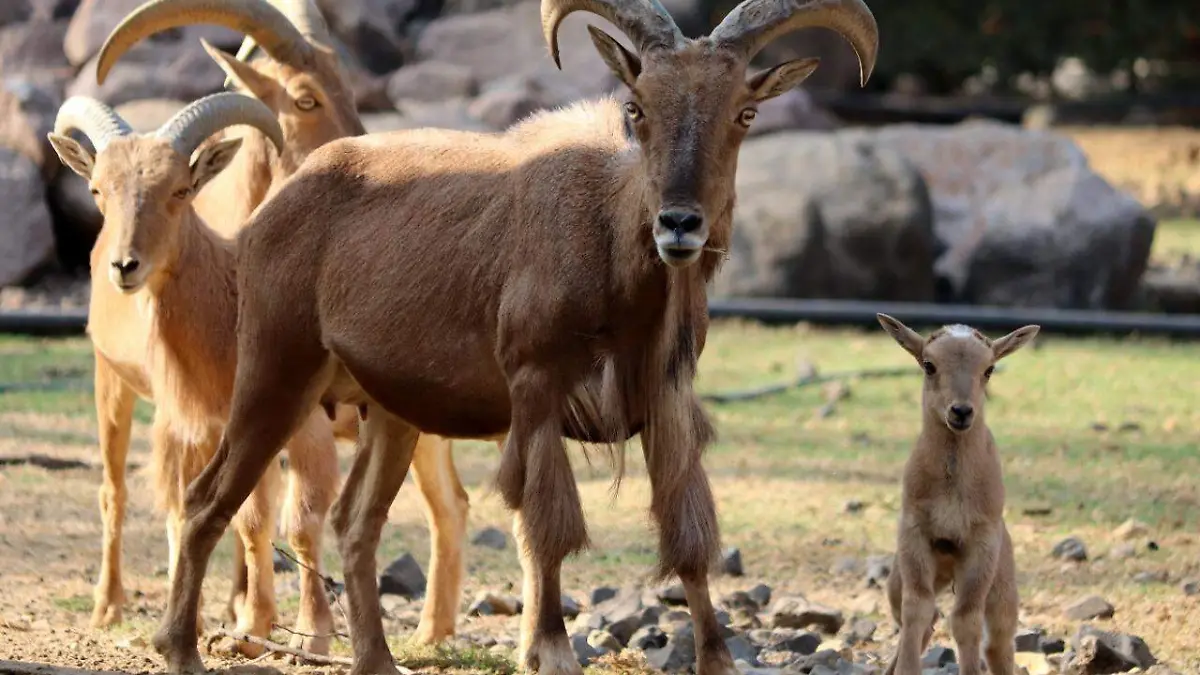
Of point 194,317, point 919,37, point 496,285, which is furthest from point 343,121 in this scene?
point 919,37

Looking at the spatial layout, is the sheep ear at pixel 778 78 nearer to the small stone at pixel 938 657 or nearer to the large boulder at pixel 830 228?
the small stone at pixel 938 657

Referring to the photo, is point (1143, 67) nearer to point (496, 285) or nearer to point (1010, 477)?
point (1010, 477)

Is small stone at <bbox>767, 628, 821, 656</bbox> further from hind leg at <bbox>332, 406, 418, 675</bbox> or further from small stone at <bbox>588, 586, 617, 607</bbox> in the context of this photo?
hind leg at <bbox>332, 406, 418, 675</bbox>

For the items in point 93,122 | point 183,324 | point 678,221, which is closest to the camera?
point 678,221

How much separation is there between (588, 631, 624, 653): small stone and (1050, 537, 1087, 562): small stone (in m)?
2.77

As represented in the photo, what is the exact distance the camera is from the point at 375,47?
22969 mm

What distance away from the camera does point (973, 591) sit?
272 inches

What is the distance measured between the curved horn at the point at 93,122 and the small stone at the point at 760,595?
3.52 meters

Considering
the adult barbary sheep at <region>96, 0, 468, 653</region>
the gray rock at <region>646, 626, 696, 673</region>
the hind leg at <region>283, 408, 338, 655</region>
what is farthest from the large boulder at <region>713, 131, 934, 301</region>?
the gray rock at <region>646, 626, 696, 673</region>

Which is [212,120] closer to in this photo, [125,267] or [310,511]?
[125,267]

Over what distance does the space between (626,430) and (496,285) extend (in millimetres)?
679

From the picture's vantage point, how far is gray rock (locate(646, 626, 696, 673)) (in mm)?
7578

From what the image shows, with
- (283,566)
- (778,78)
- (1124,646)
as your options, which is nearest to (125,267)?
(283,566)

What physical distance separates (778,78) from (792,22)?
216 mm
